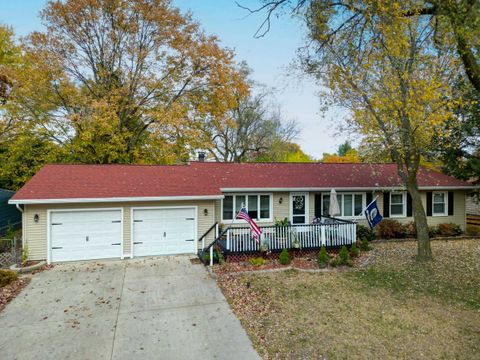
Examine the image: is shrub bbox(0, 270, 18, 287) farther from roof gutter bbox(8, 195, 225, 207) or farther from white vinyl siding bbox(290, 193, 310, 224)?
white vinyl siding bbox(290, 193, 310, 224)

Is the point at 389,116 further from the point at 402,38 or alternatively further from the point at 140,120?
the point at 140,120

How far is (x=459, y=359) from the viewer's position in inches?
206

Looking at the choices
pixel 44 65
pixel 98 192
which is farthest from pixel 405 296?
pixel 44 65

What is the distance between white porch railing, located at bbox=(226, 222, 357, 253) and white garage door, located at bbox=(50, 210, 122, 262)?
441 centimetres

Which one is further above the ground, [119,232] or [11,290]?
[119,232]

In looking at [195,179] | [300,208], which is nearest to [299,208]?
[300,208]

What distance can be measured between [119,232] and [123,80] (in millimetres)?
10739

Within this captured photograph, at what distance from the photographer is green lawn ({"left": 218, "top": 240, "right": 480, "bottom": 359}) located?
5598mm

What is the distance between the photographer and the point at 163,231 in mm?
12180

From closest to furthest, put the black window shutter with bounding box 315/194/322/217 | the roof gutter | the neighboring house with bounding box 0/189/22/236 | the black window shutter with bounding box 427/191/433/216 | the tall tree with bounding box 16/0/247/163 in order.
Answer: the roof gutter < the black window shutter with bounding box 315/194/322/217 < the neighboring house with bounding box 0/189/22/236 < the black window shutter with bounding box 427/191/433/216 < the tall tree with bounding box 16/0/247/163

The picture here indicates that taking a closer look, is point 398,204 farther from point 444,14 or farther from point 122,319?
point 122,319

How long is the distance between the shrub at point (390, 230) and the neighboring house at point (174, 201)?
26.8 inches

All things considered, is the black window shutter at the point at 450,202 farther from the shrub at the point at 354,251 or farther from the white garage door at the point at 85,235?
the white garage door at the point at 85,235

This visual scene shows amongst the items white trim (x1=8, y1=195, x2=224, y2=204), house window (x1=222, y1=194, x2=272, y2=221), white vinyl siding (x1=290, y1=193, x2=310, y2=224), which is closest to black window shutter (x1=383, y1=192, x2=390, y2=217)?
white vinyl siding (x1=290, y1=193, x2=310, y2=224)
